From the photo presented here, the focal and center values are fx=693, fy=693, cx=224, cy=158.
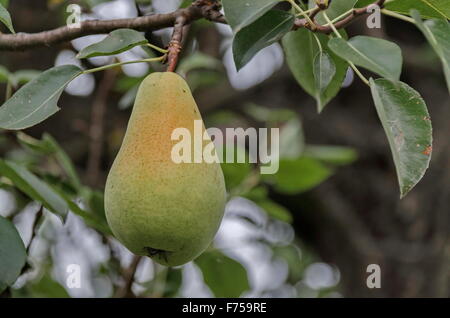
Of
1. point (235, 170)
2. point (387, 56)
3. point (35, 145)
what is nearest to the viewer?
point (387, 56)

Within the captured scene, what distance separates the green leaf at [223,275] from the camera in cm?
129

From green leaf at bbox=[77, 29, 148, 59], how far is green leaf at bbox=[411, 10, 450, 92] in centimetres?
27

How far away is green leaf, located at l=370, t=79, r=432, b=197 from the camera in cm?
64

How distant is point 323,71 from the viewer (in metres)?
0.72

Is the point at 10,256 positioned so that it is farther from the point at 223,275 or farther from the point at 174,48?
the point at 223,275

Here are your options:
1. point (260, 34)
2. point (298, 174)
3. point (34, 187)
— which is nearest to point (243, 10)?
point (260, 34)

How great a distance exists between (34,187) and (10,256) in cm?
10

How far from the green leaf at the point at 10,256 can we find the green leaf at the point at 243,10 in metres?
0.38

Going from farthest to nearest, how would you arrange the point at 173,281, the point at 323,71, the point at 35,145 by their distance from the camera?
the point at 173,281 → the point at 35,145 → the point at 323,71

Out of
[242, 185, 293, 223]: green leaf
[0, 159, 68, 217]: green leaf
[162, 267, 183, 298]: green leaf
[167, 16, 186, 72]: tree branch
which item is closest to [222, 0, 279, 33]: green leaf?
[167, 16, 186, 72]: tree branch

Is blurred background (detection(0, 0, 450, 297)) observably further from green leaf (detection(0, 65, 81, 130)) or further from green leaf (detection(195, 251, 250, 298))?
green leaf (detection(0, 65, 81, 130))

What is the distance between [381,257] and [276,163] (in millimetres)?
837

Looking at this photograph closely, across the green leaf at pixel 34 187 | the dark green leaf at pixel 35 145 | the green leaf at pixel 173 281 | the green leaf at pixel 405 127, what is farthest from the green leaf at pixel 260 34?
the green leaf at pixel 173 281
